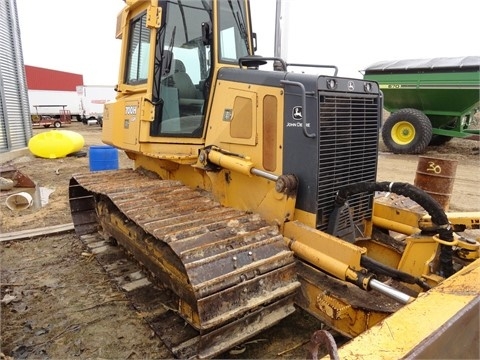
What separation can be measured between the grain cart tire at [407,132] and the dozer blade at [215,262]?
35.7 ft

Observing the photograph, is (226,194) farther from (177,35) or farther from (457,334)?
(457,334)

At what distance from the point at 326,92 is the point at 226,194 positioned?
134cm

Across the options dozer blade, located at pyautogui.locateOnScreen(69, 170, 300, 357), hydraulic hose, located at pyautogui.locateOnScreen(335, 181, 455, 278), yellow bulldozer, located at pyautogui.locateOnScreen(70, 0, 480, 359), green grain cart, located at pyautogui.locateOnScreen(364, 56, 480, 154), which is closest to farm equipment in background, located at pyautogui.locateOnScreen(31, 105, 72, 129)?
green grain cart, located at pyautogui.locateOnScreen(364, 56, 480, 154)

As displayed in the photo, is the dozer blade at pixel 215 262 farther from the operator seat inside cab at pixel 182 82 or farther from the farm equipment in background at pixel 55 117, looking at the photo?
the farm equipment in background at pixel 55 117

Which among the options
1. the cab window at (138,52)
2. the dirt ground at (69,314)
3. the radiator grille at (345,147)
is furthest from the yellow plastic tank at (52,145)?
the radiator grille at (345,147)

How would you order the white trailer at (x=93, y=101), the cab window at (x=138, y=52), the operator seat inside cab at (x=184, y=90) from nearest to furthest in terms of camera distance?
the operator seat inside cab at (x=184, y=90)
the cab window at (x=138, y=52)
the white trailer at (x=93, y=101)

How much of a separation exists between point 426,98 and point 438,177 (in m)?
8.75

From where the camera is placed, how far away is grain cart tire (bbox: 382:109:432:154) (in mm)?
11984

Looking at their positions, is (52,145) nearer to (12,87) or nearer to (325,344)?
(12,87)

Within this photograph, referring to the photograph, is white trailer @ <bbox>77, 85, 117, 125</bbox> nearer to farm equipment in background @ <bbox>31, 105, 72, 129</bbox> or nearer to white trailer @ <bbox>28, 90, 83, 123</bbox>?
white trailer @ <bbox>28, 90, 83, 123</bbox>

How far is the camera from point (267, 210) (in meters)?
3.05

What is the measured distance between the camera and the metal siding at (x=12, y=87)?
40.9 feet

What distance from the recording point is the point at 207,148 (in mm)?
3467

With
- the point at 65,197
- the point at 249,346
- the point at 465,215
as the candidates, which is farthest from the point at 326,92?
the point at 65,197
